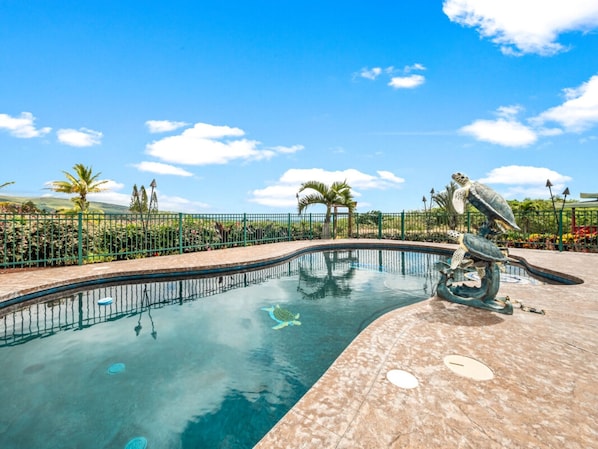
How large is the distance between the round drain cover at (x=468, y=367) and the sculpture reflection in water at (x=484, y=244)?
4.46 ft

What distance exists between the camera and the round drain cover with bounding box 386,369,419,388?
2.11 m

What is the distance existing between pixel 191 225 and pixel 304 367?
9.20 m

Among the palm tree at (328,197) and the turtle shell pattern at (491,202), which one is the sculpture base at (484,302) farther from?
the palm tree at (328,197)

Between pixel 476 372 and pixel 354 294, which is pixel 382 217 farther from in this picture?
pixel 476 372

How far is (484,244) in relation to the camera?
3625mm

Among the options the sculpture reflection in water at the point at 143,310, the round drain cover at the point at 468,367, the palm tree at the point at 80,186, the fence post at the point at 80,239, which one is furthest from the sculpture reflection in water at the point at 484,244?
the palm tree at the point at 80,186

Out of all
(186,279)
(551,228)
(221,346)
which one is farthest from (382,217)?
(221,346)

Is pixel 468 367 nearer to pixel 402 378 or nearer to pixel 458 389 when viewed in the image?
pixel 458 389

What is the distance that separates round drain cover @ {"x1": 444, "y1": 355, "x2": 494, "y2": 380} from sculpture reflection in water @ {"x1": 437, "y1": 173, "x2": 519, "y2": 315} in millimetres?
1358

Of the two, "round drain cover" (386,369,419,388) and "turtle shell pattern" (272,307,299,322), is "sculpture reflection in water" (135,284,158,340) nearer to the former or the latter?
"turtle shell pattern" (272,307,299,322)

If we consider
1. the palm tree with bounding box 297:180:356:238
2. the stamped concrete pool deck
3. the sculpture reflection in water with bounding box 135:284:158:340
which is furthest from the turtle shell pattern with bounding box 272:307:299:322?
the palm tree with bounding box 297:180:356:238

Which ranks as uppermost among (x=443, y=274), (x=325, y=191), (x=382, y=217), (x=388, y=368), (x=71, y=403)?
(x=325, y=191)

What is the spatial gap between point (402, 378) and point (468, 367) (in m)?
0.64

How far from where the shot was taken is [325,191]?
1555 centimetres
